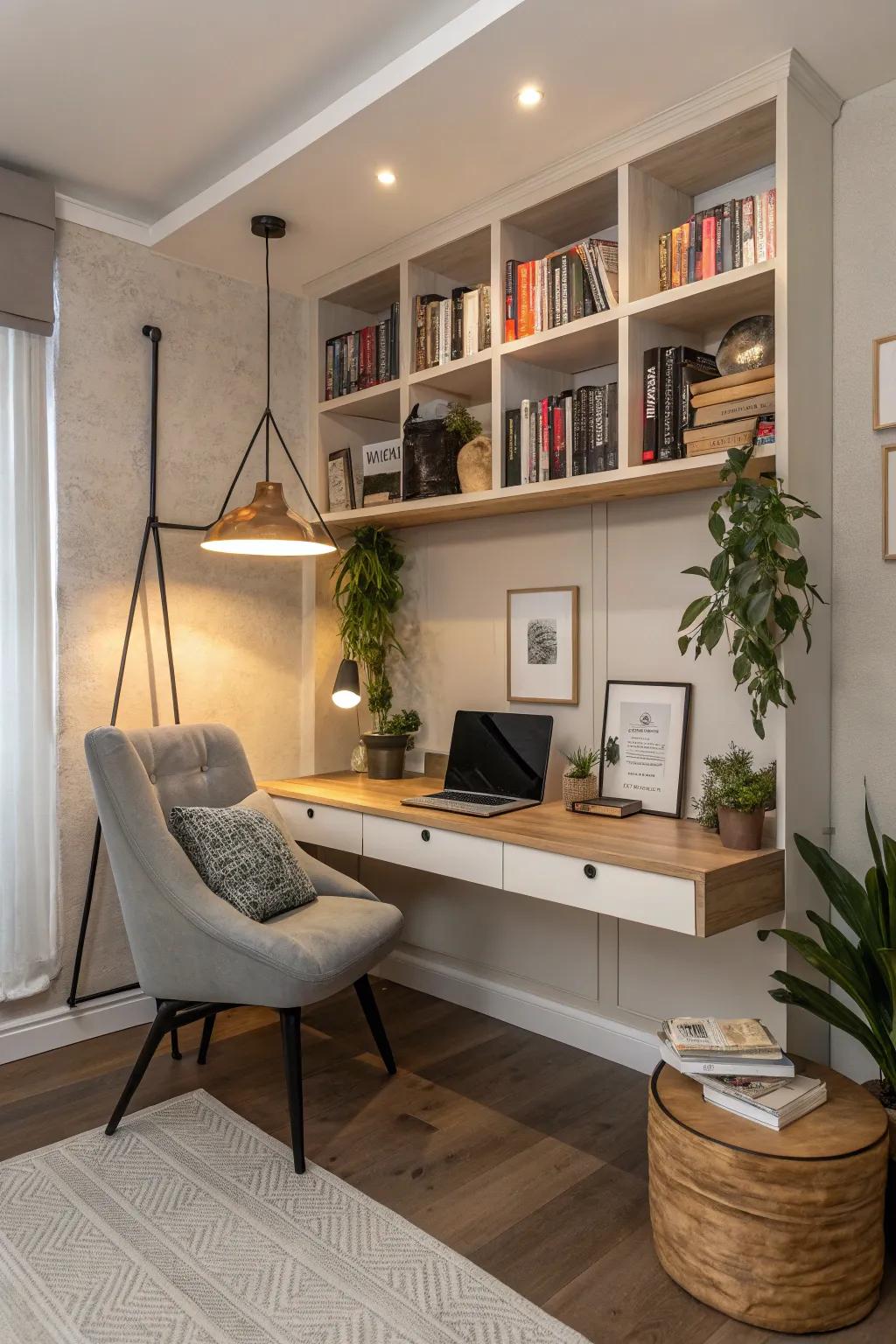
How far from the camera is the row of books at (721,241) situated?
2.26 m

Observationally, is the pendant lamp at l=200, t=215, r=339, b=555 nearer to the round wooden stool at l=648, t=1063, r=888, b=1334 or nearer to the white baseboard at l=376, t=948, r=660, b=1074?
the white baseboard at l=376, t=948, r=660, b=1074

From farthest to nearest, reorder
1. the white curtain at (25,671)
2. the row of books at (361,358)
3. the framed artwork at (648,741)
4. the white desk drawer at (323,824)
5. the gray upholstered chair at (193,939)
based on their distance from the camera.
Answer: the row of books at (361,358)
the white desk drawer at (323,824)
the white curtain at (25,671)
the framed artwork at (648,741)
the gray upholstered chair at (193,939)

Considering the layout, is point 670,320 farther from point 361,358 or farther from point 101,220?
point 101,220

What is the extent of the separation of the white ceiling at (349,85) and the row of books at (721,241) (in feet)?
0.96

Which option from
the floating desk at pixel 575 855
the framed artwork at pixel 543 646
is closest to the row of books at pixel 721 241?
the framed artwork at pixel 543 646

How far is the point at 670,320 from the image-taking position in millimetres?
2541

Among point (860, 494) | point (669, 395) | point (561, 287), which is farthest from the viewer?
point (561, 287)

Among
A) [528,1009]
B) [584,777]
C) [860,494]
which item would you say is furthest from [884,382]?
[528,1009]

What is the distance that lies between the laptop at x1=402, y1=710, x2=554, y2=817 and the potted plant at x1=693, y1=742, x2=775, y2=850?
0.66 metres

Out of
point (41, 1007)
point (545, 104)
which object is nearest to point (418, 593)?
point (545, 104)

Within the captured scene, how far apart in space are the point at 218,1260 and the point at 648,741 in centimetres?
165

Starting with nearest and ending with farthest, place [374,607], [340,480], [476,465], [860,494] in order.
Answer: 1. [860,494]
2. [476,465]
3. [374,607]
4. [340,480]

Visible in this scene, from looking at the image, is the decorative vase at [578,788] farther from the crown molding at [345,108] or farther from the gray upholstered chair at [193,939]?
the crown molding at [345,108]

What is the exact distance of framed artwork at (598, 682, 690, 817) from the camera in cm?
265
